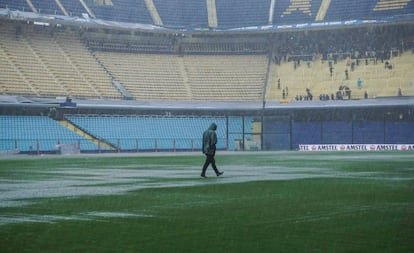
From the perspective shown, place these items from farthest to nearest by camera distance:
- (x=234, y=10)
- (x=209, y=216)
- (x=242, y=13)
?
1. (x=234, y=10)
2. (x=242, y=13)
3. (x=209, y=216)

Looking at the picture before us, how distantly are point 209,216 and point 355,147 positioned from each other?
51.9m

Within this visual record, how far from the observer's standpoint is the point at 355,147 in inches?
2491

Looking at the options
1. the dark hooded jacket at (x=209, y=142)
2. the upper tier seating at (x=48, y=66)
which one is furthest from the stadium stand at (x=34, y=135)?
the dark hooded jacket at (x=209, y=142)

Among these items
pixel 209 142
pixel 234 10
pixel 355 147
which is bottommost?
pixel 355 147

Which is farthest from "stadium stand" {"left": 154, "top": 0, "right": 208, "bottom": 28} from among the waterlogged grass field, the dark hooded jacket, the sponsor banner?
the waterlogged grass field

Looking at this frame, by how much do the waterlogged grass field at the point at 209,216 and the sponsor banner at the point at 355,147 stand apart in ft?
136

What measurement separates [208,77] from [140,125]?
35.9 ft

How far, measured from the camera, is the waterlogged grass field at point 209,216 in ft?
32.2

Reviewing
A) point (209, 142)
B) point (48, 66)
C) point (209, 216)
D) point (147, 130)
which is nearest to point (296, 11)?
point (147, 130)

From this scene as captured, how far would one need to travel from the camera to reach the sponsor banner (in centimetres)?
6194

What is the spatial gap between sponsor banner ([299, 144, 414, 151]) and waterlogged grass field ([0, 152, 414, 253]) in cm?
4154

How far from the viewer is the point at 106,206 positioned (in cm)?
1466

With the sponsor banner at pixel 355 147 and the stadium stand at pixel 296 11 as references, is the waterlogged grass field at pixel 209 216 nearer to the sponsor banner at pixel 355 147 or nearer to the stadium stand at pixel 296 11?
the sponsor banner at pixel 355 147

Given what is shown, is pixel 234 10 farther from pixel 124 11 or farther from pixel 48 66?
pixel 48 66
